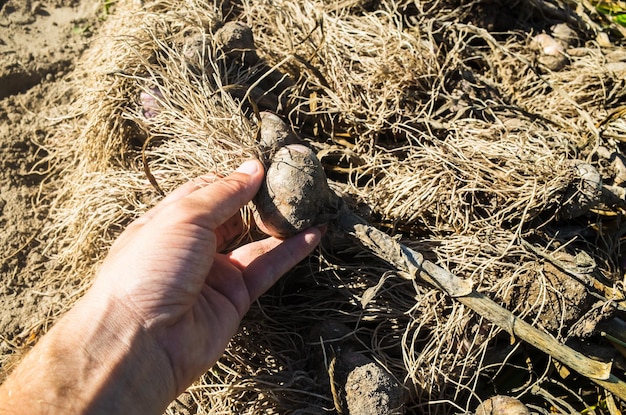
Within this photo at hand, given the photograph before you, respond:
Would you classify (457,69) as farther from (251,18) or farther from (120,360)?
(120,360)

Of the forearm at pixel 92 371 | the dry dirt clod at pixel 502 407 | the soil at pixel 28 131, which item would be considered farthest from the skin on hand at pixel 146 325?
the dry dirt clod at pixel 502 407

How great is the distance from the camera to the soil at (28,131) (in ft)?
7.53

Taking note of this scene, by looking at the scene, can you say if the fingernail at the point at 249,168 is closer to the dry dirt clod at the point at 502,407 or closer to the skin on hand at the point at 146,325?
the skin on hand at the point at 146,325

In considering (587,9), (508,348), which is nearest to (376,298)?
(508,348)

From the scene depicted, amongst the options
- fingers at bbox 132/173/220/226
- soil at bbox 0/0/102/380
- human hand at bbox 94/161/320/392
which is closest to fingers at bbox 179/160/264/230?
human hand at bbox 94/161/320/392

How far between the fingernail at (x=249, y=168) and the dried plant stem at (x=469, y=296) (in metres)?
0.32

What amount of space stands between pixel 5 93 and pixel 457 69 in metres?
2.12

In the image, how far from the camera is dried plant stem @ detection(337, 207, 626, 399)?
186 cm

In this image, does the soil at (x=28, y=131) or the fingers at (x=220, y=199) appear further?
the soil at (x=28, y=131)

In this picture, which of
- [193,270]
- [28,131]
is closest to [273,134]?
[193,270]

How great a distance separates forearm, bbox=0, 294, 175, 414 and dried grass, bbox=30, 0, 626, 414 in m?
0.39

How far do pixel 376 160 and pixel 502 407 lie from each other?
3.25ft

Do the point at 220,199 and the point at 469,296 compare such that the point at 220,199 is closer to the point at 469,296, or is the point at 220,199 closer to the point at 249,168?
the point at 249,168

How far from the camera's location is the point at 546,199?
6.74 ft
